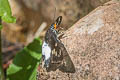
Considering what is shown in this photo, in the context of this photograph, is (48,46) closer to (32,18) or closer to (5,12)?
(5,12)

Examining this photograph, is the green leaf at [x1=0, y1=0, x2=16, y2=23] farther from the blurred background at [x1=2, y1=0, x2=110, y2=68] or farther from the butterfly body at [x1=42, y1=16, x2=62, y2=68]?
the blurred background at [x1=2, y1=0, x2=110, y2=68]

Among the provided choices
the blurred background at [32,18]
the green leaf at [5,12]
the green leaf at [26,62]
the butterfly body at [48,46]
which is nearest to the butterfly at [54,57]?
the butterfly body at [48,46]

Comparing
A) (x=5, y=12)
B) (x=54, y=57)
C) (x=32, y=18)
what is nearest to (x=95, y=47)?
(x=54, y=57)

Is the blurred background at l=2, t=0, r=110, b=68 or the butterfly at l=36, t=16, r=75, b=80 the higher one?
the blurred background at l=2, t=0, r=110, b=68

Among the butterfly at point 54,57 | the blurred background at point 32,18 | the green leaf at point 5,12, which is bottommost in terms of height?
the butterfly at point 54,57

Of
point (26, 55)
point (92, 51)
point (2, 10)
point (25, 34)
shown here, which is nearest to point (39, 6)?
point (25, 34)

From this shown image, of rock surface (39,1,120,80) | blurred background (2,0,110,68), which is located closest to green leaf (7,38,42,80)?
blurred background (2,0,110,68)

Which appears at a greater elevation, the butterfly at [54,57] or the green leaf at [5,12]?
the green leaf at [5,12]

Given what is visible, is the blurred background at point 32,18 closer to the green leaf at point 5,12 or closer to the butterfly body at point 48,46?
the butterfly body at point 48,46
